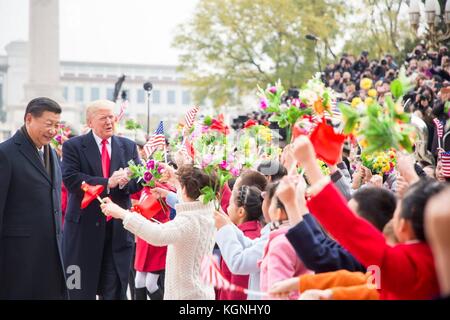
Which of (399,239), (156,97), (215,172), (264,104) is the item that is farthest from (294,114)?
(156,97)

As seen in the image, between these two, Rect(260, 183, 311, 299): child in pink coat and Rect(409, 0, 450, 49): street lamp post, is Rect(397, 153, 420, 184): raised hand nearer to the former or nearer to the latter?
Rect(260, 183, 311, 299): child in pink coat

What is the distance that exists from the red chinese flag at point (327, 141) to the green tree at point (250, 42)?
3126 centimetres

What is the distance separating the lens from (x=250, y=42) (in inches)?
1510

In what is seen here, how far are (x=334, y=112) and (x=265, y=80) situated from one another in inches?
1306

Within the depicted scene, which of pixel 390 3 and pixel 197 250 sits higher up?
pixel 390 3

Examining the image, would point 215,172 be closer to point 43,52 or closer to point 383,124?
point 383,124

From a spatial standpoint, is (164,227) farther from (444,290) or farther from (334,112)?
(444,290)

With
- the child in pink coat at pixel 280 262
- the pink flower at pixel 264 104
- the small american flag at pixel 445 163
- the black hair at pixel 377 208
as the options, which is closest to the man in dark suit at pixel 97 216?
the pink flower at pixel 264 104

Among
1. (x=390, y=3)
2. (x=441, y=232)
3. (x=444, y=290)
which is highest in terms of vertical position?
(x=390, y=3)

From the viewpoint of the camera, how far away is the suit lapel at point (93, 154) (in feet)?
28.2

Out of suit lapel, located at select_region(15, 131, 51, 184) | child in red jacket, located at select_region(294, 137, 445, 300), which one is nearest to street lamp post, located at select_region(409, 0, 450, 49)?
suit lapel, located at select_region(15, 131, 51, 184)

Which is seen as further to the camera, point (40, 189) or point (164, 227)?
point (40, 189)
